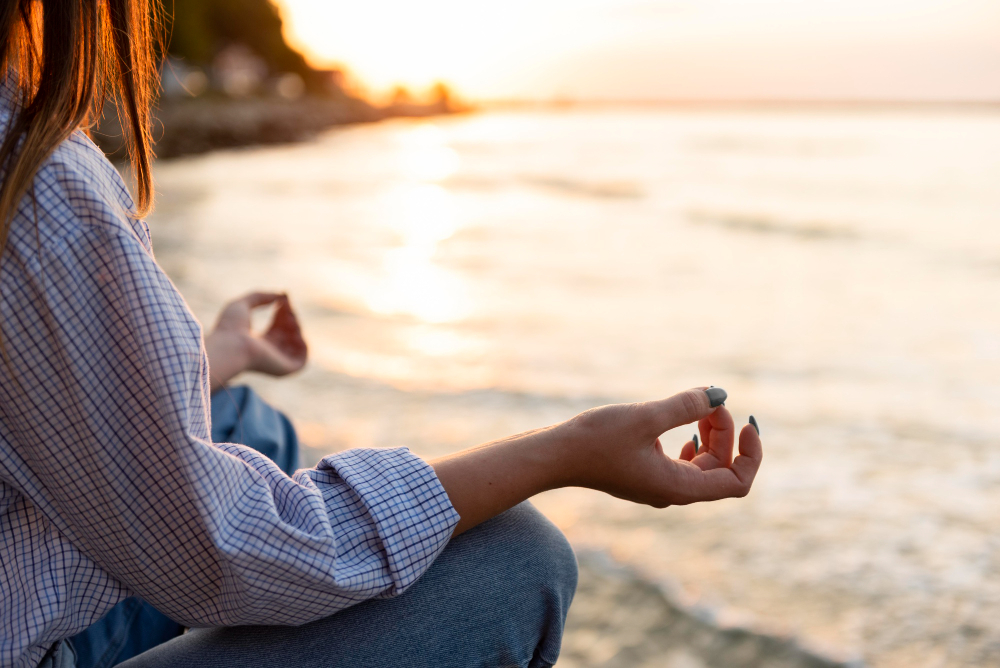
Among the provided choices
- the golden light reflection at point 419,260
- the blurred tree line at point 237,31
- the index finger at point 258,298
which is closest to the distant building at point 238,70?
the blurred tree line at point 237,31

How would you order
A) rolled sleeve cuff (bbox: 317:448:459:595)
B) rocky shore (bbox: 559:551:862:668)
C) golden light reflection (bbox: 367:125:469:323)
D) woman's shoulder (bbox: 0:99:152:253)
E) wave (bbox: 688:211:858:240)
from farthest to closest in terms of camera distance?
wave (bbox: 688:211:858:240) < golden light reflection (bbox: 367:125:469:323) < rocky shore (bbox: 559:551:862:668) < rolled sleeve cuff (bbox: 317:448:459:595) < woman's shoulder (bbox: 0:99:152:253)

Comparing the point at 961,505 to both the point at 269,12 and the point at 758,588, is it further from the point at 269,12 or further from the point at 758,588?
the point at 269,12

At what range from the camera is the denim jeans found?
0.91m

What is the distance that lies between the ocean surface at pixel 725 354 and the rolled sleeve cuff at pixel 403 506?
93 cm

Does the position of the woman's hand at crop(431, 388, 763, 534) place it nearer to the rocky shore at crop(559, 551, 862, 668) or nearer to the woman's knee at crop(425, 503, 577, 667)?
the woman's knee at crop(425, 503, 577, 667)

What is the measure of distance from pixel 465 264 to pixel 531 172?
12051 millimetres

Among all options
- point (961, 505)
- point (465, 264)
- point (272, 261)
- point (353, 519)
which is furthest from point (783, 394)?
point (272, 261)

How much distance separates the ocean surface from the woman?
916 mm

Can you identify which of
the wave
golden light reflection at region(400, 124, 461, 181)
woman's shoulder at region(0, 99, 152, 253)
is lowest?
golden light reflection at region(400, 124, 461, 181)

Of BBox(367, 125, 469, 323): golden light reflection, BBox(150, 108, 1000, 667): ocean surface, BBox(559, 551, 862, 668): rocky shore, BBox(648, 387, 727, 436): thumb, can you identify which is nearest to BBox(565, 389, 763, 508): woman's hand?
BBox(648, 387, 727, 436): thumb

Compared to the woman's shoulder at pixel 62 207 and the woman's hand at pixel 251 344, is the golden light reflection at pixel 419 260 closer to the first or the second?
the woman's hand at pixel 251 344

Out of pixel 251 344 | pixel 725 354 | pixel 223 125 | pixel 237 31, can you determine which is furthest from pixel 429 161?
pixel 251 344

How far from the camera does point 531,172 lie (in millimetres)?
18812

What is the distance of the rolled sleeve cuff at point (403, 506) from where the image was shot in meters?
0.87
